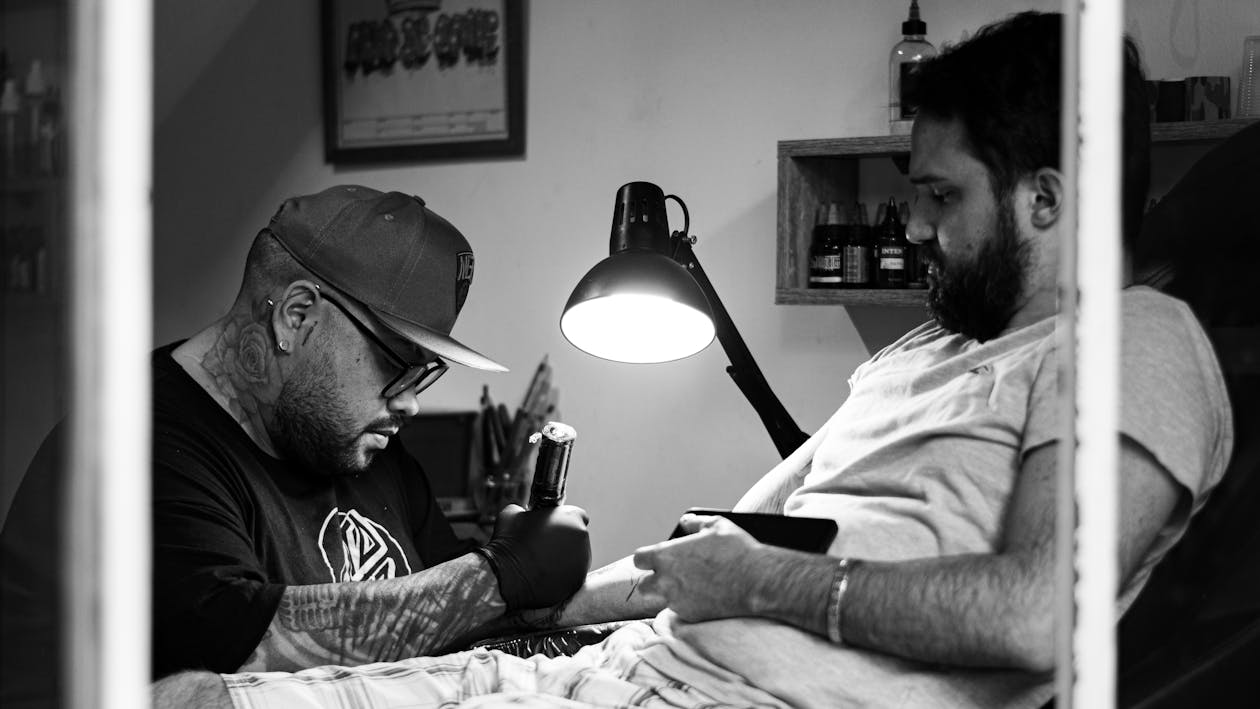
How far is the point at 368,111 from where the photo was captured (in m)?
3.76

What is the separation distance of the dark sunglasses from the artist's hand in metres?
0.50

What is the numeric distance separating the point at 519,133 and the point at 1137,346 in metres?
2.46

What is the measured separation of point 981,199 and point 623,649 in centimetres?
74

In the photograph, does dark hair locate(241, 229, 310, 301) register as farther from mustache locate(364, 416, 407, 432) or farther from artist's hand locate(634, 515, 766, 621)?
artist's hand locate(634, 515, 766, 621)

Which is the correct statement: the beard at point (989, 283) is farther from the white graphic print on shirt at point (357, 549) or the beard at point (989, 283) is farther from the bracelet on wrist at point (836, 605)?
the white graphic print on shirt at point (357, 549)

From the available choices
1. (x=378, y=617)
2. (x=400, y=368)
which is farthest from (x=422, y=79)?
(x=378, y=617)

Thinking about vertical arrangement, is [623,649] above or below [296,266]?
below

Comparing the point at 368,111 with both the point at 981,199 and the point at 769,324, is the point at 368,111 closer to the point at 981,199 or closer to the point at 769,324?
the point at 769,324

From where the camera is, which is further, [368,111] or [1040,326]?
[368,111]

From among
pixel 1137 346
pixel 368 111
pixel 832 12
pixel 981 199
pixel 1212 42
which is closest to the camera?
pixel 1137 346

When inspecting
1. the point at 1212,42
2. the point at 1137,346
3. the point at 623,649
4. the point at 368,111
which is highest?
the point at 368,111

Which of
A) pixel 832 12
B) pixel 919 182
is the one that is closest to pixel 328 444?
pixel 919 182

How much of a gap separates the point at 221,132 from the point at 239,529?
2614 millimetres

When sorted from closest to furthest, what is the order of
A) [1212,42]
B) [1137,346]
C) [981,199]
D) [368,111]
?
[1137,346]
[1212,42]
[981,199]
[368,111]
